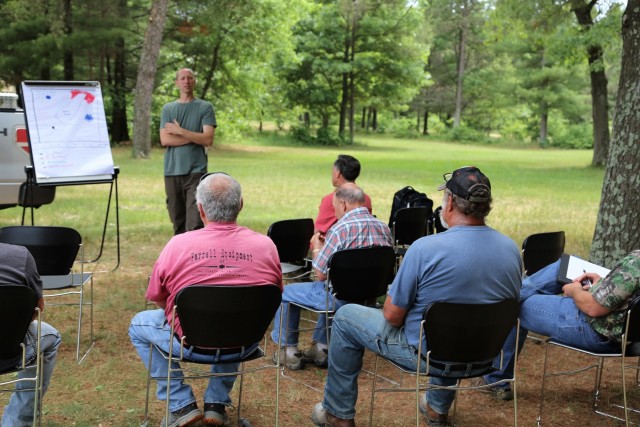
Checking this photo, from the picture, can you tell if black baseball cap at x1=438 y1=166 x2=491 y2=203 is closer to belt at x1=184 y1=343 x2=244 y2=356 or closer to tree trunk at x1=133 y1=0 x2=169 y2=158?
belt at x1=184 y1=343 x2=244 y2=356

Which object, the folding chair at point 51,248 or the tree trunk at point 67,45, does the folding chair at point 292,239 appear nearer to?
the folding chair at point 51,248

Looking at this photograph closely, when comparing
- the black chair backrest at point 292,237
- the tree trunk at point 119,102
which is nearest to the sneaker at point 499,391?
the black chair backrest at point 292,237

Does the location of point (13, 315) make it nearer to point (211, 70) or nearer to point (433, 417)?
point (433, 417)

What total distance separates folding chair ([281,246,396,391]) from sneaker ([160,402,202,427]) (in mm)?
1005

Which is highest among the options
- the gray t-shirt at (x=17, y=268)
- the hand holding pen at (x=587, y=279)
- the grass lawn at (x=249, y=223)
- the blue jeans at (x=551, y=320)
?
the gray t-shirt at (x=17, y=268)

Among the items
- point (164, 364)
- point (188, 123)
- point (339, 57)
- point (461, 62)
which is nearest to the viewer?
point (164, 364)

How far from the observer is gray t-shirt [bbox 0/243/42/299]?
11.2 ft

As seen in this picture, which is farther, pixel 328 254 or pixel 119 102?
pixel 119 102

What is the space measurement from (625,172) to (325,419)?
3.61 meters

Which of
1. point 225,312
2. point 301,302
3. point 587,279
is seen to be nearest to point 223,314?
point 225,312

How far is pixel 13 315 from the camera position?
3273mm

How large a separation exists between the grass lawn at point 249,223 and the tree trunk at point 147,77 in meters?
0.84

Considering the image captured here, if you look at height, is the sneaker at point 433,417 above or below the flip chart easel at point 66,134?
below

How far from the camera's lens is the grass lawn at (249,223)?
4473 mm
